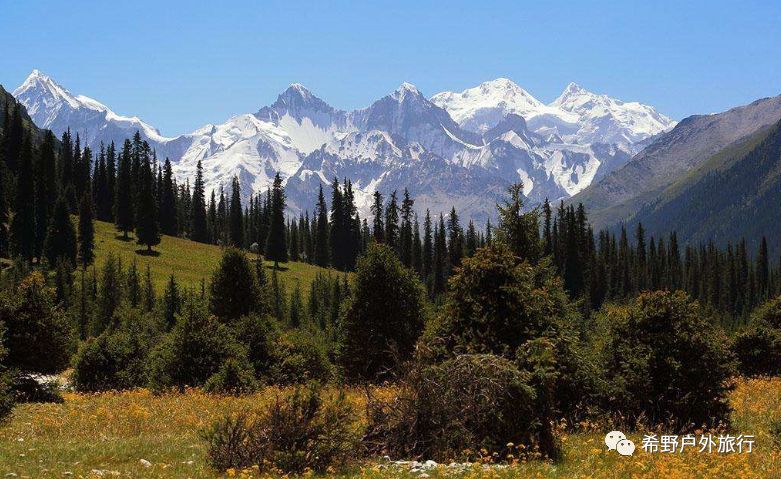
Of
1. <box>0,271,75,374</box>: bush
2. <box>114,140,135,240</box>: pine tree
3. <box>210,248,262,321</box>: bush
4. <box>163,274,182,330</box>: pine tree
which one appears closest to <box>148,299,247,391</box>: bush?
<box>0,271,75,374</box>: bush

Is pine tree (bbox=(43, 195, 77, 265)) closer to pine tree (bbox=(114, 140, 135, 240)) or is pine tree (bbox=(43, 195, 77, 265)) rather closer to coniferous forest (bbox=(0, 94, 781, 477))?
pine tree (bbox=(114, 140, 135, 240))

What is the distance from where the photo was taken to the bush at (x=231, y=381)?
25.3 m

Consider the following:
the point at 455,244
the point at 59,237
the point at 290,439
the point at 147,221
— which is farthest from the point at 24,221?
the point at 290,439

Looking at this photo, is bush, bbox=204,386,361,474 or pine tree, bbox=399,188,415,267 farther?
pine tree, bbox=399,188,415,267

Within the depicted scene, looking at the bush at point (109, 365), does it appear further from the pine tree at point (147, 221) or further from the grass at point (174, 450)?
the pine tree at point (147, 221)

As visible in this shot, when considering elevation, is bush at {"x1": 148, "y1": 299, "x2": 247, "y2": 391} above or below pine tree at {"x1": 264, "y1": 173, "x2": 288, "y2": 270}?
below

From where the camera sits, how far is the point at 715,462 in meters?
12.6

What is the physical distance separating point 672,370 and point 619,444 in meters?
5.15

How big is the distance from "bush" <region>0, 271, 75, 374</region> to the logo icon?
23.7 m

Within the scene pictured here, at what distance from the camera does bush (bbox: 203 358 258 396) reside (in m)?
25.3

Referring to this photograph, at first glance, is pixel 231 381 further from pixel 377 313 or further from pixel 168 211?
pixel 168 211

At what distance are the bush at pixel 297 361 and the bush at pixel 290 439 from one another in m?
15.4

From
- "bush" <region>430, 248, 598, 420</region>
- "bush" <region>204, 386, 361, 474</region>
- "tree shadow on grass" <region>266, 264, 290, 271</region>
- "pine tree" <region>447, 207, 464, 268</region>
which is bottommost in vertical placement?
"bush" <region>204, 386, 361, 474</region>

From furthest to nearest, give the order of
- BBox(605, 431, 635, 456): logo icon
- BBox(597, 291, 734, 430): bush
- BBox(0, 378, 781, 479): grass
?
BBox(597, 291, 734, 430): bush, BBox(605, 431, 635, 456): logo icon, BBox(0, 378, 781, 479): grass
